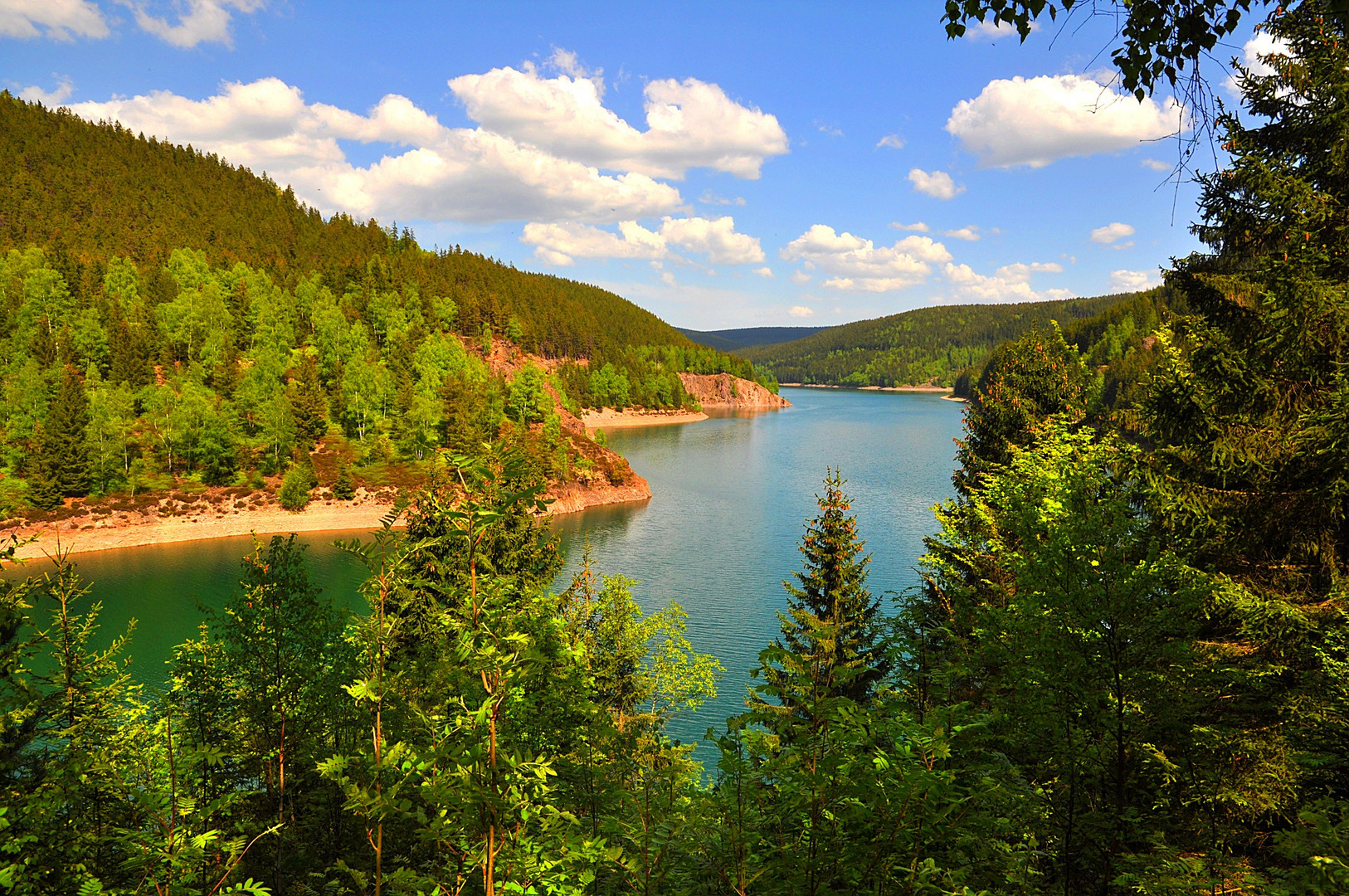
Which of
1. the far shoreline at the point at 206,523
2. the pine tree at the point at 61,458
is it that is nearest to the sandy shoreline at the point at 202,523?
the far shoreline at the point at 206,523

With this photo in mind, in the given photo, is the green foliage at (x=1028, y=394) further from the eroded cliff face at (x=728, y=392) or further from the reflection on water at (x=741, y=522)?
the eroded cliff face at (x=728, y=392)

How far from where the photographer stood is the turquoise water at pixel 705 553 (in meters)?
31.9

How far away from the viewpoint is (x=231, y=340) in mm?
79750

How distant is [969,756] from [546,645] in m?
3.72

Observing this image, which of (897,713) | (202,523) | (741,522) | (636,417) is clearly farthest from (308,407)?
(636,417)

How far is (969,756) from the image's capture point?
18.8ft

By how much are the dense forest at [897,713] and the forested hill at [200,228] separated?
10104 centimetres

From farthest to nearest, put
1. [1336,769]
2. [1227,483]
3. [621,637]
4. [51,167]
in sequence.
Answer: [51,167] → [621,637] → [1227,483] → [1336,769]

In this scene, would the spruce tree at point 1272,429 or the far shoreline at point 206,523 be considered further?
the far shoreline at point 206,523

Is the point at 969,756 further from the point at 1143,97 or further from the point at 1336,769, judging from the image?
the point at 1143,97

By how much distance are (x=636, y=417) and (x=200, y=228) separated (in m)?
92.3

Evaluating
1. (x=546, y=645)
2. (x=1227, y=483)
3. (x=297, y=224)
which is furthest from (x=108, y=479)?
(x=297, y=224)

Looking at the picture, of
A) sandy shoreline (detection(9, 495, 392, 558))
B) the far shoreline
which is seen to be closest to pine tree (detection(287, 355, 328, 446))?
the far shoreline

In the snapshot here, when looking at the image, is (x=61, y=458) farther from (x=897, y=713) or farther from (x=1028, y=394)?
(x=897, y=713)
